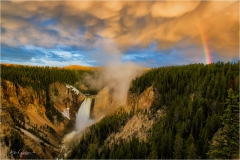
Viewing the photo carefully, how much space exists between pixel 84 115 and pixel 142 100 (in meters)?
46.7

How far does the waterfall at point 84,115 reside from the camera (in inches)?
4511

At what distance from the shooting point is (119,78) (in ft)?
396

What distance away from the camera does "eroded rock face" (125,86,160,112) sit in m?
81.5

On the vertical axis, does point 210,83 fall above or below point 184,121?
above

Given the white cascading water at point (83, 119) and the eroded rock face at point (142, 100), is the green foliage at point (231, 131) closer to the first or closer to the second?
the eroded rock face at point (142, 100)

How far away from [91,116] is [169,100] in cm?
5912

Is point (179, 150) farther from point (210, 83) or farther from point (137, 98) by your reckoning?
point (137, 98)

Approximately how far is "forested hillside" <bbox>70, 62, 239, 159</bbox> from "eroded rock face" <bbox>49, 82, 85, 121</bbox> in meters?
38.8

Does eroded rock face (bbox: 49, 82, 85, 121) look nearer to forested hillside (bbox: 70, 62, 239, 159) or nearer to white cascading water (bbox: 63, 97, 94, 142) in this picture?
white cascading water (bbox: 63, 97, 94, 142)

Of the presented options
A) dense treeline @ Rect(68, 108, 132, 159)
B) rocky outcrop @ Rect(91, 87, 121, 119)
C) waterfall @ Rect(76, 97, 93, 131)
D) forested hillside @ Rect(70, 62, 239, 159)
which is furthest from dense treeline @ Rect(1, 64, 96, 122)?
forested hillside @ Rect(70, 62, 239, 159)

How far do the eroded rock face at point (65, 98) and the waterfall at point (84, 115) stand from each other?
7.45 ft

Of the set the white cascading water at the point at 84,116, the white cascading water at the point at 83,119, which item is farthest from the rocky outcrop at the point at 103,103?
the white cascading water at the point at 83,119

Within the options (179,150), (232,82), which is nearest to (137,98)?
(232,82)
